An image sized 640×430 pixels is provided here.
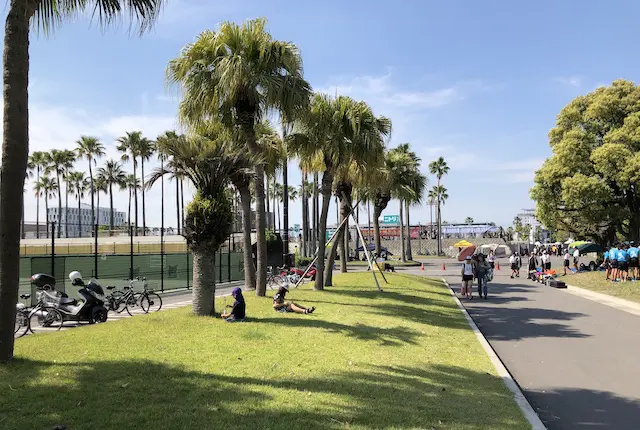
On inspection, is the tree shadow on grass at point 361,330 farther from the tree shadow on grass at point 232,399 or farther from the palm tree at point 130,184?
the palm tree at point 130,184

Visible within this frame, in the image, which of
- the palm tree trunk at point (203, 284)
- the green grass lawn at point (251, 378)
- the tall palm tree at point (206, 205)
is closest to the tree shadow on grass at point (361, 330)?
the green grass lawn at point (251, 378)

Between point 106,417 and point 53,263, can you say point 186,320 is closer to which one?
point 106,417

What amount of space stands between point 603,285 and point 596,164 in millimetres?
6770

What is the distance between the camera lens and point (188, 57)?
45.7ft

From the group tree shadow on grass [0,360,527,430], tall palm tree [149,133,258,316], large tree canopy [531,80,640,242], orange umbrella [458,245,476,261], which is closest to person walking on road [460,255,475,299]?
large tree canopy [531,80,640,242]

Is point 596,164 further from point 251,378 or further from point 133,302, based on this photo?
point 251,378

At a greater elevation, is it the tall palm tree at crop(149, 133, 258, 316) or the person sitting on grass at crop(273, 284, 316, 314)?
the tall palm tree at crop(149, 133, 258, 316)

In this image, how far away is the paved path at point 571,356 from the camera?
20.7 feet

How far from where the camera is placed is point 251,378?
21.1 feet

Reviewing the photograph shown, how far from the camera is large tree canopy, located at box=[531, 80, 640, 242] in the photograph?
2475 cm

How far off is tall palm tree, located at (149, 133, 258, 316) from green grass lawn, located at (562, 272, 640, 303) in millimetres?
15392

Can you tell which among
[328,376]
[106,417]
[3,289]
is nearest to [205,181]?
[3,289]

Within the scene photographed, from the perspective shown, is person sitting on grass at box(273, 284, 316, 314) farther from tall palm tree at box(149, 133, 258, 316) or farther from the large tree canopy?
the large tree canopy

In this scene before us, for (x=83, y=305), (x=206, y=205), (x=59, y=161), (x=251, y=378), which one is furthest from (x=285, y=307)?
(x=59, y=161)
